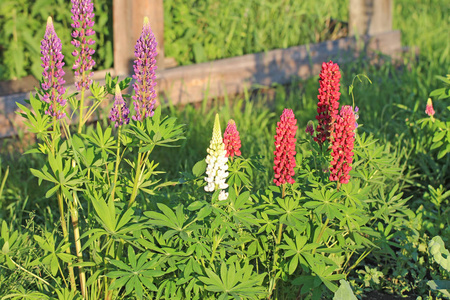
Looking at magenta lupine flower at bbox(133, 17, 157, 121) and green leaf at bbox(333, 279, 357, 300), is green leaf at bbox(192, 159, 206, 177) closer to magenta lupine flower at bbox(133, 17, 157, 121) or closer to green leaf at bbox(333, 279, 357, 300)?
magenta lupine flower at bbox(133, 17, 157, 121)

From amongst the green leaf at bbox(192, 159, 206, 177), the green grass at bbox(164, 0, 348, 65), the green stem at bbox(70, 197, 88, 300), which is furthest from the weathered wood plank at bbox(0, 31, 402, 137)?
the green leaf at bbox(192, 159, 206, 177)

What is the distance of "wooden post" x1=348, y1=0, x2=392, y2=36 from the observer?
6.10 meters

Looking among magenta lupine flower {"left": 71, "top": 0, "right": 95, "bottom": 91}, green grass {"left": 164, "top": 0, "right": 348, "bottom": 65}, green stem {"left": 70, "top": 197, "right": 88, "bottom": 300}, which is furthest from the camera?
green grass {"left": 164, "top": 0, "right": 348, "bottom": 65}

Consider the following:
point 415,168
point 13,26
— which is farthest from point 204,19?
point 415,168

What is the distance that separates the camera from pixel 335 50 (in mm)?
5777

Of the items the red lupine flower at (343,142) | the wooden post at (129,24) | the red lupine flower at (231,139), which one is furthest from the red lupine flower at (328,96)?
the wooden post at (129,24)

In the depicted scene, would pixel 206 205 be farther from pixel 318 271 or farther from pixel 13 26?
pixel 13 26

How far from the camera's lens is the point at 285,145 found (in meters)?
2.34

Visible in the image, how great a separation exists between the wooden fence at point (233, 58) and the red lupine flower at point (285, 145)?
2.48 metres

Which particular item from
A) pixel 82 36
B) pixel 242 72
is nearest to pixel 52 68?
pixel 82 36

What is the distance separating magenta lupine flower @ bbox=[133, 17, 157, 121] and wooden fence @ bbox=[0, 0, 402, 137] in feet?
7.31

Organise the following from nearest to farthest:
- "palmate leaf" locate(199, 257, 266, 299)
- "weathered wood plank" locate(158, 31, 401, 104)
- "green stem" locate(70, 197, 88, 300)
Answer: "palmate leaf" locate(199, 257, 266, 299), "green stem" locate(70, 197, 88, 300), "weathered wood plank" locate(158, 31, 401, 104)

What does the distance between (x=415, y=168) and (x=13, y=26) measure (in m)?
3.46

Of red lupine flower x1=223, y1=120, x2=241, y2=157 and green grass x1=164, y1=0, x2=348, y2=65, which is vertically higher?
green grass x1=164, y1=0, x2=348, y2=65
